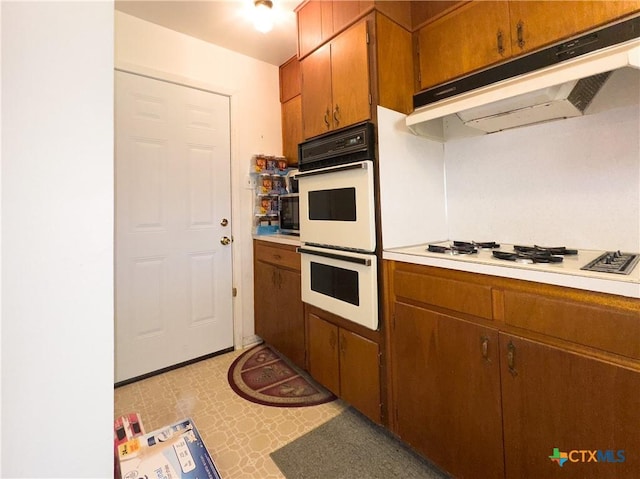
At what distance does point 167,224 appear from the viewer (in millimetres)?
2240

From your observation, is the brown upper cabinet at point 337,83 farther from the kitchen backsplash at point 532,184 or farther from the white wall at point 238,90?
the white wall at point 238,90

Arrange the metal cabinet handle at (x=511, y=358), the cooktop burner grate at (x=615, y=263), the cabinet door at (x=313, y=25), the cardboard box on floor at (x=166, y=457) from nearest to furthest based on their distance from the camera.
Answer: the cardboard box on floor at (x=166, y=457) → the cooktop burner grate at (x=615, y=263) → the metal cabinet handle at (x=511, y=358) → the cabinet door at (x=313, y=25)

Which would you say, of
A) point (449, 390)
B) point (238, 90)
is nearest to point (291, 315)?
point (449, 390)

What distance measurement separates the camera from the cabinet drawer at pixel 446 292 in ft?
3.71

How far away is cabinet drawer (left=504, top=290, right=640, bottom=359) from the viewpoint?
824 millimetres

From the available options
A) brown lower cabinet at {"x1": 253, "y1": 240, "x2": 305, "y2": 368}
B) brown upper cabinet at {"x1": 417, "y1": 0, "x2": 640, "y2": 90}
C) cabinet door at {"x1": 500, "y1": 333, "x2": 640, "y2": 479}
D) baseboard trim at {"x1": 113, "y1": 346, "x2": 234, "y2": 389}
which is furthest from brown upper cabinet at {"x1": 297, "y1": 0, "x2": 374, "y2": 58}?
baseboard trim at {"x1": 113, "y1": 346, "x2": 234, "y2": 389}

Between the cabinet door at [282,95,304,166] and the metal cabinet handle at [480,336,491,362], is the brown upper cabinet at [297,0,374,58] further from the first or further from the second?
the metal cabinet handle at [480,336,491,362]

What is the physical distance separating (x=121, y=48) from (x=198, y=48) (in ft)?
1.75

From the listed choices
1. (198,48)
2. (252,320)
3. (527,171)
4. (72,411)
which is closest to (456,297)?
(527,171)

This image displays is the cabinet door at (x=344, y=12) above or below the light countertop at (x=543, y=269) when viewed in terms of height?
above

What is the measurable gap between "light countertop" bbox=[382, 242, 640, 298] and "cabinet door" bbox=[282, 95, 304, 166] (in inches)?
61.9

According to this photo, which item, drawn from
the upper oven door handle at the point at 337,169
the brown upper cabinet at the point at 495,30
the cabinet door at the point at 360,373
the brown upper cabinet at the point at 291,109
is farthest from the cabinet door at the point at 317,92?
the cabinet door at the point at 360,373

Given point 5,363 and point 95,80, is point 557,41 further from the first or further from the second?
point 5,363

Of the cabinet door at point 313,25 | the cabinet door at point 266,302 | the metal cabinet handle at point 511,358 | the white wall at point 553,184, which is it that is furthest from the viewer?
the cabinet door at point 266,302
